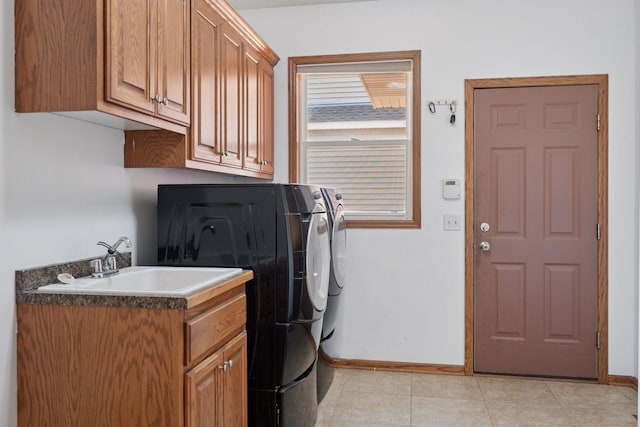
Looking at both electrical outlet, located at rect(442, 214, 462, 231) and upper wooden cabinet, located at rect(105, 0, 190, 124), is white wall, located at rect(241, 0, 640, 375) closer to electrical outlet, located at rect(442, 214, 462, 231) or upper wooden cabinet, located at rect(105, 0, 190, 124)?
electrical outlet, located at rect(442, 214, 462, 231)

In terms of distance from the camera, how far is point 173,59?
6.85 feet

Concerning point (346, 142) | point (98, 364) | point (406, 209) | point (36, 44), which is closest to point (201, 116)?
point (36, 44)

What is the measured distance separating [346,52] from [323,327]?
77.2 inches

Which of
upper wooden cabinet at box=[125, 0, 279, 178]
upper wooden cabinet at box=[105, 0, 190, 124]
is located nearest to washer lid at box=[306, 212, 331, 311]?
upper wooden cabinet at box=[125, 0, 279, 178]

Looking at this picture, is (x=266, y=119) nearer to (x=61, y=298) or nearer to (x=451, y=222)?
(x=451, y=222)

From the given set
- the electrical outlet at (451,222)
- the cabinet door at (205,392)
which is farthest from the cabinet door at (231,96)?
the electrical outlet at (451,222)

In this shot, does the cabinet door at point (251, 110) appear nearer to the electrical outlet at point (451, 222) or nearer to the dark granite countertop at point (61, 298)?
the electrical outlet at point (451, 222)

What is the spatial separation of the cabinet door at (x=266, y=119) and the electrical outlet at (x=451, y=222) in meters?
1.29

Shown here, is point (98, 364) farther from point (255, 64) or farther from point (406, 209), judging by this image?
point (406, 209)

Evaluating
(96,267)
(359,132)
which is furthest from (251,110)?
(96,267)

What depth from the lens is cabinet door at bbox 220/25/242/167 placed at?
266 cm

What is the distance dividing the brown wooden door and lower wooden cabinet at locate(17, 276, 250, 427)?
2.37m

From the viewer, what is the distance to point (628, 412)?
2.87 m

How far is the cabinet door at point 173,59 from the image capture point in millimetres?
1981
